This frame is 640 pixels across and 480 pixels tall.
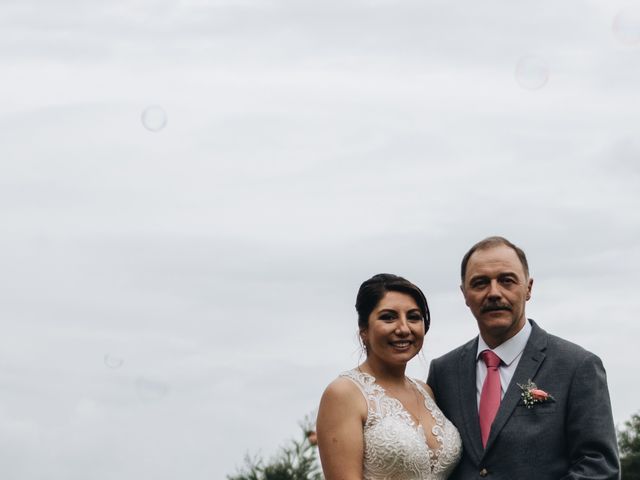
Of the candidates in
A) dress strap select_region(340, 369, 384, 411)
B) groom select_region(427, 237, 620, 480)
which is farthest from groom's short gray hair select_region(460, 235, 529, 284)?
dress strap select_region(340, 369, 384, 411)

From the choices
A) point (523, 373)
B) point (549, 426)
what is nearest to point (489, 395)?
point (523, 373)

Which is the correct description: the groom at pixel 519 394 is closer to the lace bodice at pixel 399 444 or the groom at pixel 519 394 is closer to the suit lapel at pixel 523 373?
the suit lapel at pixel 523 373

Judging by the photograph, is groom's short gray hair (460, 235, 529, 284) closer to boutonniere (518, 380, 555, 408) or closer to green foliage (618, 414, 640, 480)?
boutonniere (518, 380, 555, 408)

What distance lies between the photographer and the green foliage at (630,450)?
63688mm

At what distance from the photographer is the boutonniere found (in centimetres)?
1010

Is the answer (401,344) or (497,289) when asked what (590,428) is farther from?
(401,344)

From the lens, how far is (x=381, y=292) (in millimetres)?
10742

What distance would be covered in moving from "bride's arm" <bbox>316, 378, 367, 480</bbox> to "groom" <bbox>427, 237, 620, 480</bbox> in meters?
0.94

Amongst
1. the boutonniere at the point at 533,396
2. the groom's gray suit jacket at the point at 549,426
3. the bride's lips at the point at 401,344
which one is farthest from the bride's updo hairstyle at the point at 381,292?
the boutonniere at the point at 533,396

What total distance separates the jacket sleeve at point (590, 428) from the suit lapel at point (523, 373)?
15.0 inches

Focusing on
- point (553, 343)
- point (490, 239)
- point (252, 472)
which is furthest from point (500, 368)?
point (252, 472)

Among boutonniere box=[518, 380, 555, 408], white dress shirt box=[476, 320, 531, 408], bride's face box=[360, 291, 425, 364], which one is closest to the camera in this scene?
boutonniere box=[518, 380, 555, 408]

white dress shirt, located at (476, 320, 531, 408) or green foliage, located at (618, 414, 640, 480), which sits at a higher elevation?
green foliage, located at (618, 414, 640, 480)

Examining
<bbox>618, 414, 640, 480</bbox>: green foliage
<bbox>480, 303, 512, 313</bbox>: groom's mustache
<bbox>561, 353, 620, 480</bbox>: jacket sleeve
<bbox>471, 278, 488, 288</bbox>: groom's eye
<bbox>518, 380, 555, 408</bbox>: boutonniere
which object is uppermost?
<bbox>618, 414, 640, 480</bbox>: green foliage
